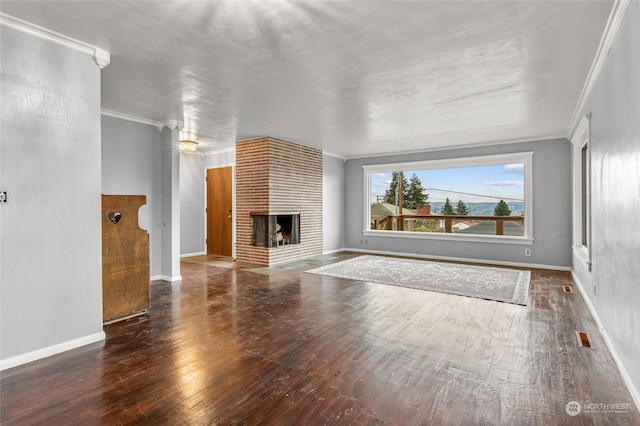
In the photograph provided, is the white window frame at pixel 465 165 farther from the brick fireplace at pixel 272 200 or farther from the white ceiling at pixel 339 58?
the brick fireplace at pixel 272 200

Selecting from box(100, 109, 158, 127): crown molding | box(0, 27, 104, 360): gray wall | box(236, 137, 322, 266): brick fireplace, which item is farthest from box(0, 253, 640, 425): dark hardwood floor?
box(100, 109, 158, 127): crown molding

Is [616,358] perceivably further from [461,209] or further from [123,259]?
[461,209]

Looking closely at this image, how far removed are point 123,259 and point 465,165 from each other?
6442mm

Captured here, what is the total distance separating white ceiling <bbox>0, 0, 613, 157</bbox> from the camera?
7.55ft

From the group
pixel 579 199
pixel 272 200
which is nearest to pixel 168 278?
pixel 272 200

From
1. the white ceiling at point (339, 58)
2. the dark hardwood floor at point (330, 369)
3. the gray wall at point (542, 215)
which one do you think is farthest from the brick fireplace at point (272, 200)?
the gray wall at point (542, 215)

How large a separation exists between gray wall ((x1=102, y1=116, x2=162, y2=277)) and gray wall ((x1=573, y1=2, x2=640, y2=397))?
17.7 ft

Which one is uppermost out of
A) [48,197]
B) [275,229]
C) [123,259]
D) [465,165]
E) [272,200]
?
[465,165]

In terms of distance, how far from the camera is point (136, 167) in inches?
194

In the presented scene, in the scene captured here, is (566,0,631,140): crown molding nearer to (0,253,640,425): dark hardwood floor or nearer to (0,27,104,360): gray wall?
(0,253,640,425): dark hardwood floor

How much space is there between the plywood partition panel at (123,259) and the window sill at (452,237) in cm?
572

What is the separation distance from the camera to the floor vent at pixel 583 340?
Result: 109 inches
